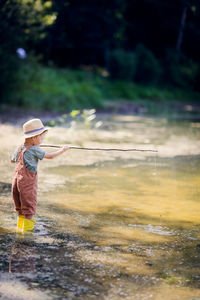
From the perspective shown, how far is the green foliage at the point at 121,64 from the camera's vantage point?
31078mm

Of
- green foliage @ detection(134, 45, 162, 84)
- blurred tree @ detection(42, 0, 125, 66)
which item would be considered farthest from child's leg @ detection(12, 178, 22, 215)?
green foliage @ detection(134, 45, 162, 84)

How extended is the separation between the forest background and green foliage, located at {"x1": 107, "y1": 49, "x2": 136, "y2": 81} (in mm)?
64

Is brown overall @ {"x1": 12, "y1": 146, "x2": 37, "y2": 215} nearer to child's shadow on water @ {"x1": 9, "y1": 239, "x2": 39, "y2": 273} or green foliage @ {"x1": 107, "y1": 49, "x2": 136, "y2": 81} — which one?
child's shadow on water @ {"x1": 9, "y1": 239, "x2": 39, "y2": 273}

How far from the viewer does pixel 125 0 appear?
35.9 metres

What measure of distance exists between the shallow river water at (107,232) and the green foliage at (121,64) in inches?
884

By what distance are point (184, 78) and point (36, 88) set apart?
2015cm

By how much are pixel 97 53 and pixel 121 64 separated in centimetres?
335

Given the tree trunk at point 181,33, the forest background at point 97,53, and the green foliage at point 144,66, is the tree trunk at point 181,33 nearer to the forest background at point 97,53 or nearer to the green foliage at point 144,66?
the forest background at point 97,53

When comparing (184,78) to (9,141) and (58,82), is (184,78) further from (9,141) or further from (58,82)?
(9,141)

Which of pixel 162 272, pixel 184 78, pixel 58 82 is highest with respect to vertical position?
pixel 162 272

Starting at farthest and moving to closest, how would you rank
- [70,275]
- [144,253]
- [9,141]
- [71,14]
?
[71,14] → [9,141] → [144,253] → [70,275]

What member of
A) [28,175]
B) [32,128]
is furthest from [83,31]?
[28,175]

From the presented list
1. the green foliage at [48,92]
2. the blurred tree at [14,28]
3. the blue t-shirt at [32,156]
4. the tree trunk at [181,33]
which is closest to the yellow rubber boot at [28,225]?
the blue t-shirt at [32,156]

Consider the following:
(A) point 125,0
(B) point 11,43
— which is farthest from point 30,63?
(A) point 125,0
